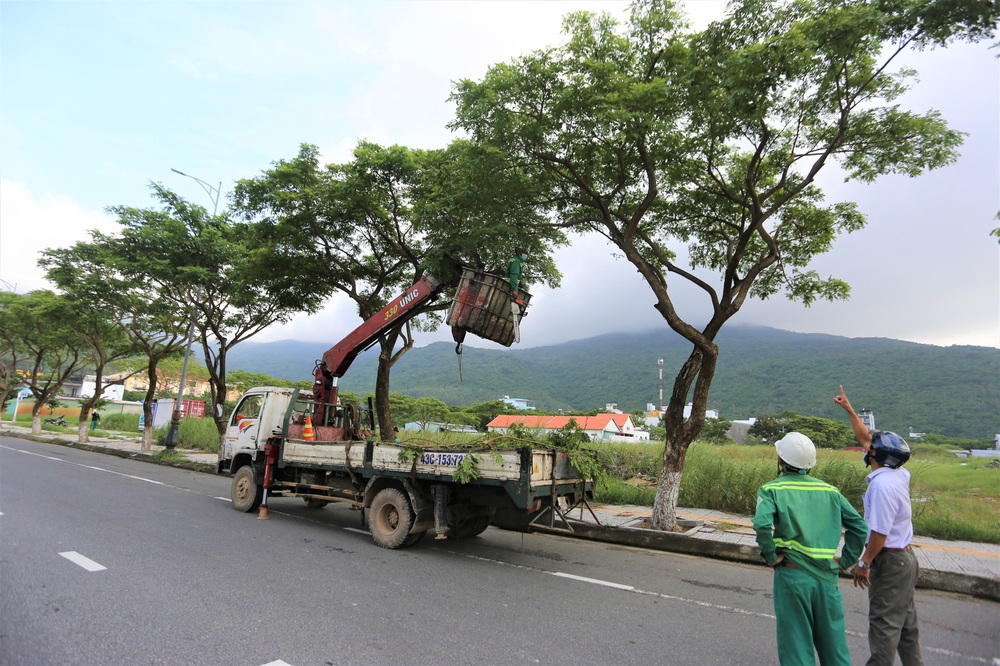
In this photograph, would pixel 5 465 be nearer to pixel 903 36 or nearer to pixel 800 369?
pixel 903 36

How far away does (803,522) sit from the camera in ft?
9.88

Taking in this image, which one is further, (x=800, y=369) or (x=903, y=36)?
(x=800, y=369)

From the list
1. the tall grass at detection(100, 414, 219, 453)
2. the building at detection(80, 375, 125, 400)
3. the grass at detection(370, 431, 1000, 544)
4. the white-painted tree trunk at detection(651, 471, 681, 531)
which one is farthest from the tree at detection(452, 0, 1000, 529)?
the building at detection(80, 375, 125, 400)

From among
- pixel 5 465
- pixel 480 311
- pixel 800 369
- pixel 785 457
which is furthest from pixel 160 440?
pixel 800 369

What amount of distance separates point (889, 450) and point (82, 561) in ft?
24.1

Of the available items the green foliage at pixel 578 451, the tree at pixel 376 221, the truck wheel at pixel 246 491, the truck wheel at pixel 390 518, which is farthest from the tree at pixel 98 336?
the green foliage at pixel 578 451

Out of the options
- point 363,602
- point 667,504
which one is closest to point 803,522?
point 363,602

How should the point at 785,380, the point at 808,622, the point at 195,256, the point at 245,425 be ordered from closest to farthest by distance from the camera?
the point at 808,622 < the point at 245,425 < the point at 195,256 < the point at 785,380

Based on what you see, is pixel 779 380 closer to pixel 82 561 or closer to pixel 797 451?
pixel 797 451

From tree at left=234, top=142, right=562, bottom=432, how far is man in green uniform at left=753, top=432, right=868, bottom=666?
7.34 m

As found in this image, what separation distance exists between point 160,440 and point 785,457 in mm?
32515

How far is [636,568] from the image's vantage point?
22.8 ft

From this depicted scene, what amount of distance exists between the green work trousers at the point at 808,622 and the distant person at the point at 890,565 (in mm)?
609

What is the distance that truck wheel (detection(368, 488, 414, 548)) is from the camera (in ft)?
23.6
